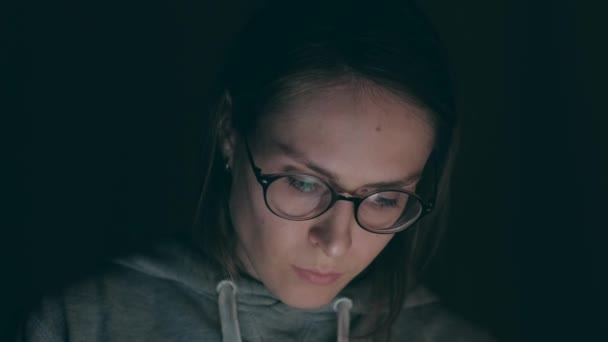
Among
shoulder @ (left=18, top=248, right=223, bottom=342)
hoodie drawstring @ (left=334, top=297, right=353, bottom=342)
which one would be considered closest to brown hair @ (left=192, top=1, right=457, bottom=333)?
shoulder @ (left=18, top=248, right=223, bottom=342)

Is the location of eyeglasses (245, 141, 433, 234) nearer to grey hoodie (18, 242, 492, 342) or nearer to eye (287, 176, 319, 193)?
eye (287, 176, 319, 193)

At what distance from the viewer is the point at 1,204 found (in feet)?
5.26

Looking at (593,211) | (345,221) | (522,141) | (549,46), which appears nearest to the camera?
(345,221)

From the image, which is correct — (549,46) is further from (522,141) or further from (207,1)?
(207,1)

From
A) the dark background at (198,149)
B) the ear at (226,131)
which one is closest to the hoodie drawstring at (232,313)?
the ear at (226,131)

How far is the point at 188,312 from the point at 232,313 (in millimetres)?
86

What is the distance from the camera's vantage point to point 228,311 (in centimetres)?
→ 120

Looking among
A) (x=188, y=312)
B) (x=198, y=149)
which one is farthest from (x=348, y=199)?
(x=198, y=149)

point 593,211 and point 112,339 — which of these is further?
point 593,211

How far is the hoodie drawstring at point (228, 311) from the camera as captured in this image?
1.16 metres

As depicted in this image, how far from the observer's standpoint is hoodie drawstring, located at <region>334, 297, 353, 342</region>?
1.23 metres

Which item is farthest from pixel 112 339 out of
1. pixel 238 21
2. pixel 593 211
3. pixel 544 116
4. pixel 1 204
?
pixel 544 116

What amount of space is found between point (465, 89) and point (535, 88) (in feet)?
0.63

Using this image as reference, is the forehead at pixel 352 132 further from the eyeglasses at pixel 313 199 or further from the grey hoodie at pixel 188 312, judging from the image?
the grey hoodie at pixel 188 312
